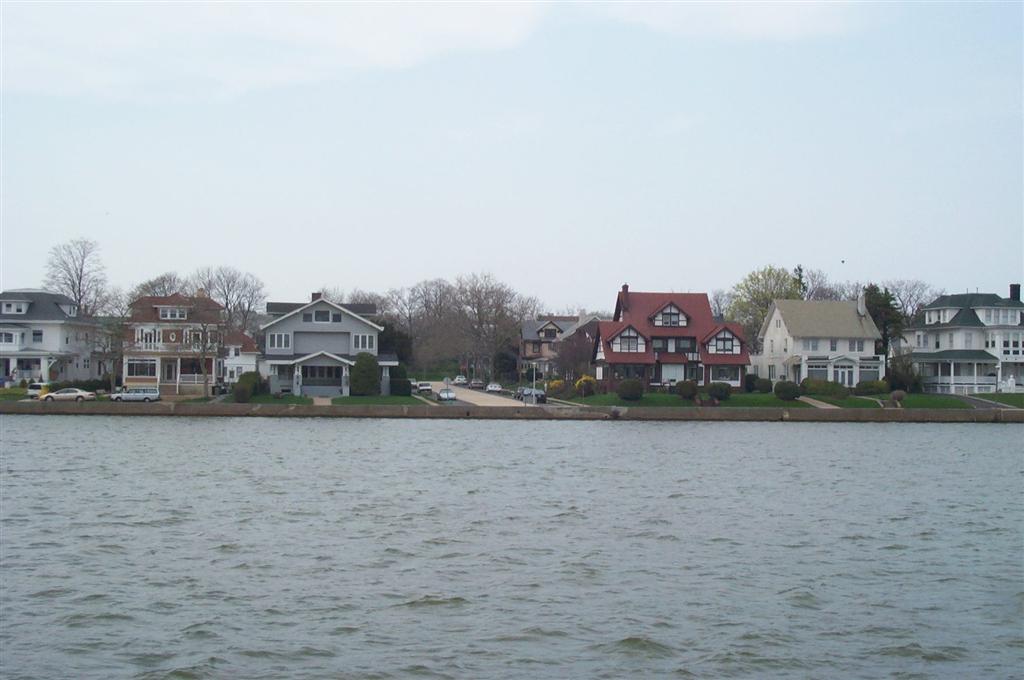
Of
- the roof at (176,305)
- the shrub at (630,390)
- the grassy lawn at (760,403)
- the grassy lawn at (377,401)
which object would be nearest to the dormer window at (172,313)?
the roof at (176,305)

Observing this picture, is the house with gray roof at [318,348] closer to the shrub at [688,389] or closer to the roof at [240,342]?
the roof at [240,342]

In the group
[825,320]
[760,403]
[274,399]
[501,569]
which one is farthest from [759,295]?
[501,569]

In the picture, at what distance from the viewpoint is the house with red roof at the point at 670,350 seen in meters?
78.4

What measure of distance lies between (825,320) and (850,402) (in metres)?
12.6

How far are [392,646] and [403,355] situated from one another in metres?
76.3

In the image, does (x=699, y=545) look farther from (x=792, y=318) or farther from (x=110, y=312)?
(x=110, y=312)

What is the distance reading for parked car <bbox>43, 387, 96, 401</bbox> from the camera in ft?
219

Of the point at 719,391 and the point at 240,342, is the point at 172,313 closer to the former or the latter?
the point at 240,342

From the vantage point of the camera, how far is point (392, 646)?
14.8 m

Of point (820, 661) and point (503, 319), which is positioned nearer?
point (820, 661)

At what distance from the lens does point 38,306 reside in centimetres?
8162

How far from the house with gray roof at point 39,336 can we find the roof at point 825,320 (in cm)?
5281

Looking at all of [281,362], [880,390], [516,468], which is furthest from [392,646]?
[880,390]

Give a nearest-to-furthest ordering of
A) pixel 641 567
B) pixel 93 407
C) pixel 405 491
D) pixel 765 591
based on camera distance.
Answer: pixel 765 591 → pixel 641 567 → pixel 405 491 → pixel 93 407
